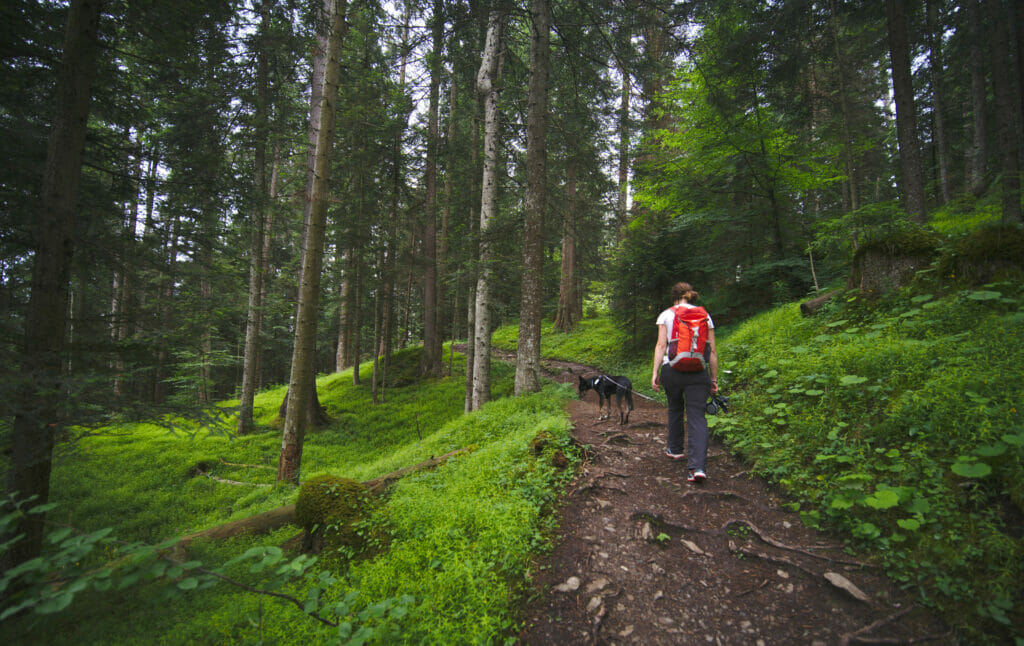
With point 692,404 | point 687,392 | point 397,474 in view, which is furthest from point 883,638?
point 397,474

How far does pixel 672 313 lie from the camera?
479 cm

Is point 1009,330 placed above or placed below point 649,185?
below

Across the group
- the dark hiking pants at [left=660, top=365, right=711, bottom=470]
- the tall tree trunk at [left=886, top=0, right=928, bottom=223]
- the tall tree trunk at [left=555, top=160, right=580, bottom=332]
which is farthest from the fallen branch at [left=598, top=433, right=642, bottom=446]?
the tall tree trunk at [left=555, top=160, right=580, bottom=332]

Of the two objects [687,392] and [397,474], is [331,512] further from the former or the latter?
[687,392]

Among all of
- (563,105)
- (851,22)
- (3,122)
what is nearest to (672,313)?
(3,122)

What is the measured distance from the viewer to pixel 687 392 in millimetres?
4605

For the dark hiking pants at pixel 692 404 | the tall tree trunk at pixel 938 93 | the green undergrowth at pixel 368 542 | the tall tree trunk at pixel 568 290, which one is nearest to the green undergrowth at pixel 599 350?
the tall tree trunk at pixel 568 290

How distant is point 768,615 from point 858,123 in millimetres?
21670

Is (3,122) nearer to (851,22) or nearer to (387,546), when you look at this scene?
(387,546)

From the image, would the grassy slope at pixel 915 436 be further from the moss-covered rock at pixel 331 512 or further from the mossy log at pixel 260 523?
the mossy log at pixel 260 523

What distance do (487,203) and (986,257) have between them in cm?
867

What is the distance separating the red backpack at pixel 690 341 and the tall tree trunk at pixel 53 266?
20.8ft

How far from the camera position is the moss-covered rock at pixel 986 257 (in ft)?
16.2

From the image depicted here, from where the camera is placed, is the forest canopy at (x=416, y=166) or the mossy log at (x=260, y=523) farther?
the mossy log at (x=260, y=523)
